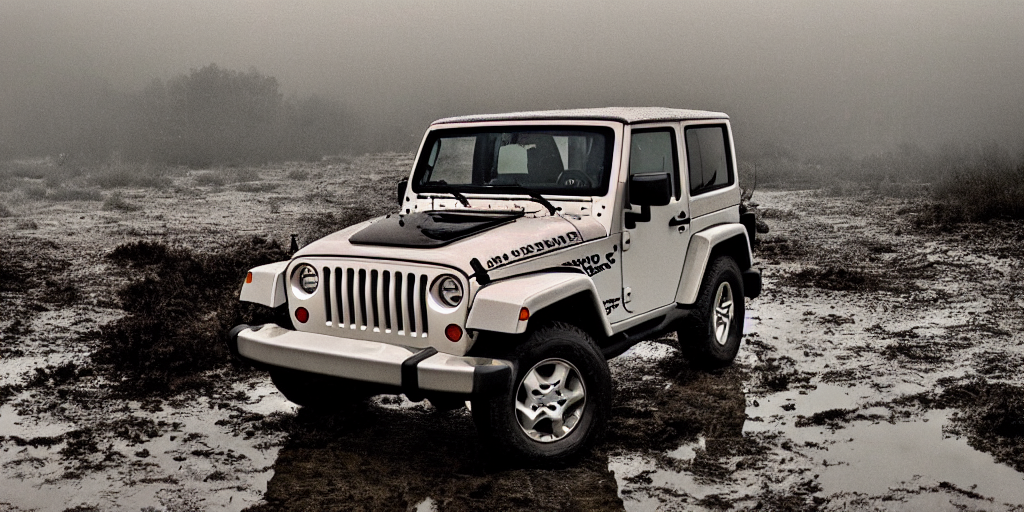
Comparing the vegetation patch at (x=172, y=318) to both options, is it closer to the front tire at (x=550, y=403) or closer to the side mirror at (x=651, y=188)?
the front tire at (x=550, y=403)

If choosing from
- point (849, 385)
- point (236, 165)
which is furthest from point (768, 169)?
point (849, 385)

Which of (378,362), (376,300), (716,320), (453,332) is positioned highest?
(376,300)

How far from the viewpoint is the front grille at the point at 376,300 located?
499 cm

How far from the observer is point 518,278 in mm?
5148

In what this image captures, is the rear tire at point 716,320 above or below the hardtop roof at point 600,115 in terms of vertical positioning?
below

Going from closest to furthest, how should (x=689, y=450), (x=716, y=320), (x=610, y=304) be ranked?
(x=689, y=450) < (x=610, y=304) < (x=716, y=320)

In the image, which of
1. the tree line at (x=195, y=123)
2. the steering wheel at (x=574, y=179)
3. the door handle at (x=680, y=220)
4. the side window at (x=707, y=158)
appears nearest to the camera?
the steering wheel at (x=574, y=179)

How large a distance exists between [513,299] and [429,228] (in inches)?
33.9

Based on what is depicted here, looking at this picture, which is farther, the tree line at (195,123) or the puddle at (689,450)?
the tree line at (195,123)

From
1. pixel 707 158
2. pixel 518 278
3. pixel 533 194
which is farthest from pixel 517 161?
pixel 707 158

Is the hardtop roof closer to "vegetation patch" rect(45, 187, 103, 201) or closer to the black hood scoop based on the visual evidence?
the black hood scoop

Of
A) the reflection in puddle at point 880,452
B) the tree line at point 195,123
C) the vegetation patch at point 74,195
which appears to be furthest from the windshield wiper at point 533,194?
the tree line at point 195,123

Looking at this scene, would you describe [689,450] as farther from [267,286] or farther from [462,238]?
[267,286]

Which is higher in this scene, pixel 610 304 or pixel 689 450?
pixel 610 304
